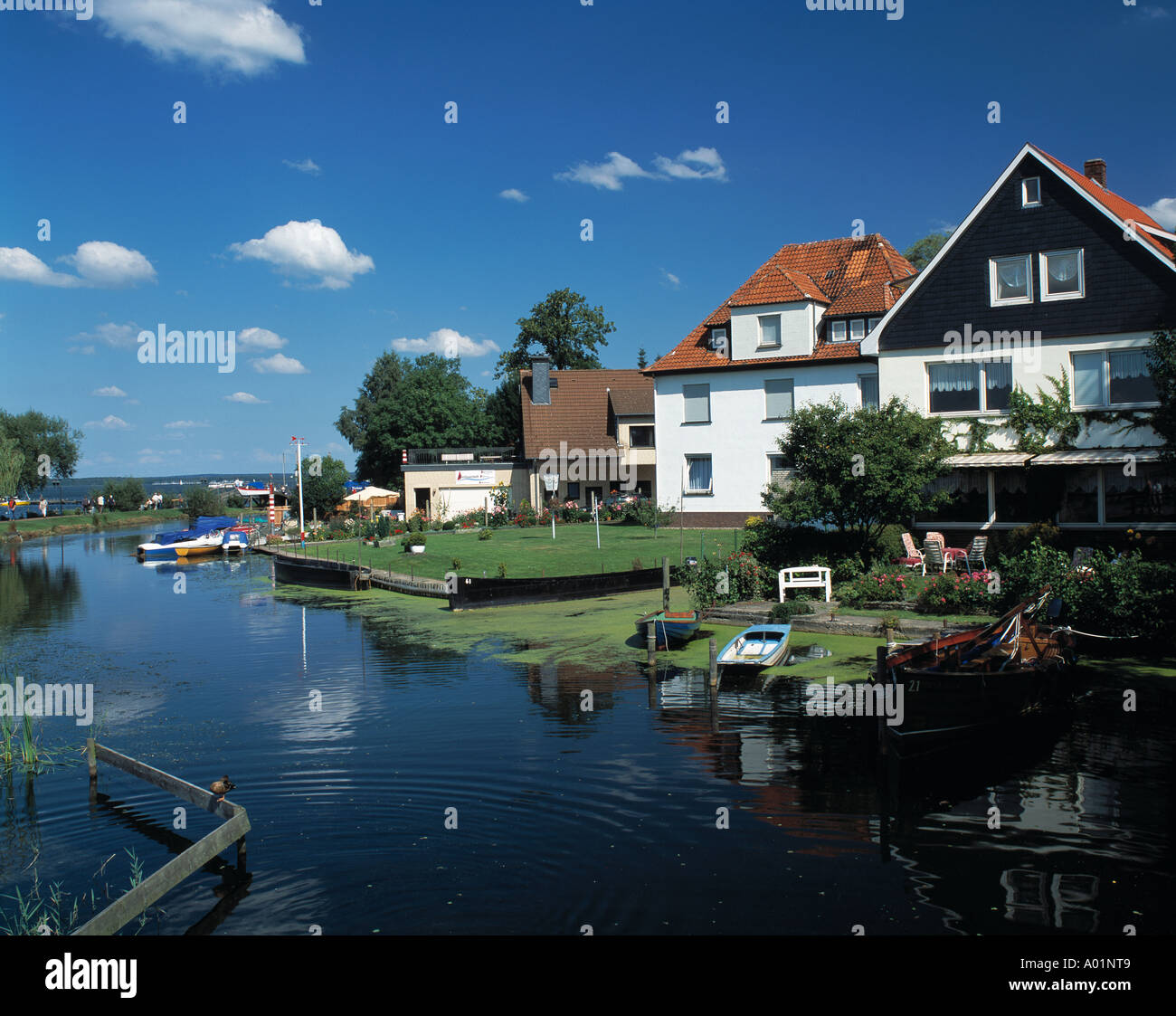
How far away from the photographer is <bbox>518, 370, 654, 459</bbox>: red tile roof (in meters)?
61.9

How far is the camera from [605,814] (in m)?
12.8

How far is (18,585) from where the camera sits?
165ft

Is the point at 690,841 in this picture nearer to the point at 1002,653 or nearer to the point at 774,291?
the point at 1002,653

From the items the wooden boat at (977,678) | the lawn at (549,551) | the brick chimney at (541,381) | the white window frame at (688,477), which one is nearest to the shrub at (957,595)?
the wooden boat at (977,678)

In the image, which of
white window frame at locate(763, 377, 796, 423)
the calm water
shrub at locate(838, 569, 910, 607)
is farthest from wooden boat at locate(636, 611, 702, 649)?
white window frame at locate(763, 377, 796, 423)

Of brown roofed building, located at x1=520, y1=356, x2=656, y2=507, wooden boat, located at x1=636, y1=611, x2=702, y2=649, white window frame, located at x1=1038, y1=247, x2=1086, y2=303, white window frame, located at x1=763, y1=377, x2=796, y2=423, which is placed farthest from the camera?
brown roofed building, located at x1=520, y1=356, x2=656, y2=507

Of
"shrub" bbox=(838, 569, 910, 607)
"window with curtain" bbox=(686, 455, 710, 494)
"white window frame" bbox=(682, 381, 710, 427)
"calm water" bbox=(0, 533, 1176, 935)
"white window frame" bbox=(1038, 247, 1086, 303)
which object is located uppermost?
"white window frame" bbox=(1038, 247, 1086, 303)

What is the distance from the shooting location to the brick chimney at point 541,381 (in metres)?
63.5

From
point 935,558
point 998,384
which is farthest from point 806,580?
point 998,384

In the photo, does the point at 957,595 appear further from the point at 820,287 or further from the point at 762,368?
the point at 820,287

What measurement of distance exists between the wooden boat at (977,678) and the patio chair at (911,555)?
7792 mm

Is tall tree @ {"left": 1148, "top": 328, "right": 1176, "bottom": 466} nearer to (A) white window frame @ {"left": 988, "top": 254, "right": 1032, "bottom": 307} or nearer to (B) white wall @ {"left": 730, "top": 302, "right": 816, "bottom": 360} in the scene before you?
(A) white window frame @ {"left": 988, "top": 254, "right": 1032, "bottom": 307}

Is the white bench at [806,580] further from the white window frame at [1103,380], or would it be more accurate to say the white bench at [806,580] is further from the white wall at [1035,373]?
the white window frame at [1103,380]

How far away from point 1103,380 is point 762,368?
57.3 ft
